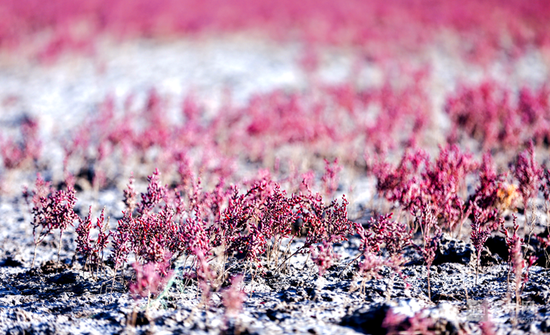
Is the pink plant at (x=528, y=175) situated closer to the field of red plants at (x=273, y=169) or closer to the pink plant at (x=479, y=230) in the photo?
the field of red plants at (x=273, y=169)

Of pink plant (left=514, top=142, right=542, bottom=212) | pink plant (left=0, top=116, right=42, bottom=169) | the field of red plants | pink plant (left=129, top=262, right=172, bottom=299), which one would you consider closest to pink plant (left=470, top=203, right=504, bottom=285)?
the field of red plants

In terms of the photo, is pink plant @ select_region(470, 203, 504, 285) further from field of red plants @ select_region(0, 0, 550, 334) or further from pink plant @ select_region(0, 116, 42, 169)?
pink plant @ select_region(0, 116, 42, 169)

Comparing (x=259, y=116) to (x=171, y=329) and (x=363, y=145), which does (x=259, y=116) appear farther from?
(x=171, y=329)

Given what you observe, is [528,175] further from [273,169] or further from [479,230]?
[273,169]

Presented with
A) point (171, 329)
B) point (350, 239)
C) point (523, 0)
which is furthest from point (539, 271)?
point (523, 0)

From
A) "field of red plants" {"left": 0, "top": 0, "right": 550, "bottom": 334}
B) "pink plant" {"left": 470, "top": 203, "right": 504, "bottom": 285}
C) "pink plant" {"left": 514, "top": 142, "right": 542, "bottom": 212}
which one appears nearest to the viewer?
"field of red plants" {"left": 0, "top": 0, "right": 550, "bottom": 334}

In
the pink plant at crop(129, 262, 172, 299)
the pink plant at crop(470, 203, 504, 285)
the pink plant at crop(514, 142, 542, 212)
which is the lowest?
the pink plant at crop(129, 262, 172, 299)

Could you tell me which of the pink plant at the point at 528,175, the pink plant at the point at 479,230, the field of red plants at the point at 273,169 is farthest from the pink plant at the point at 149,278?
the pink plant at the point at 528,175

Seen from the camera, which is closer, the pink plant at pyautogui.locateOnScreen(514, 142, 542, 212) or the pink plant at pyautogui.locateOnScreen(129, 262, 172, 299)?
the pink plant at pyautogui.locateOnScreen(129, 262, 172, 299)

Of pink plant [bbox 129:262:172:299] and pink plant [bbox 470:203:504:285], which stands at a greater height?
pink plant [bbox 470:203:504:285]
